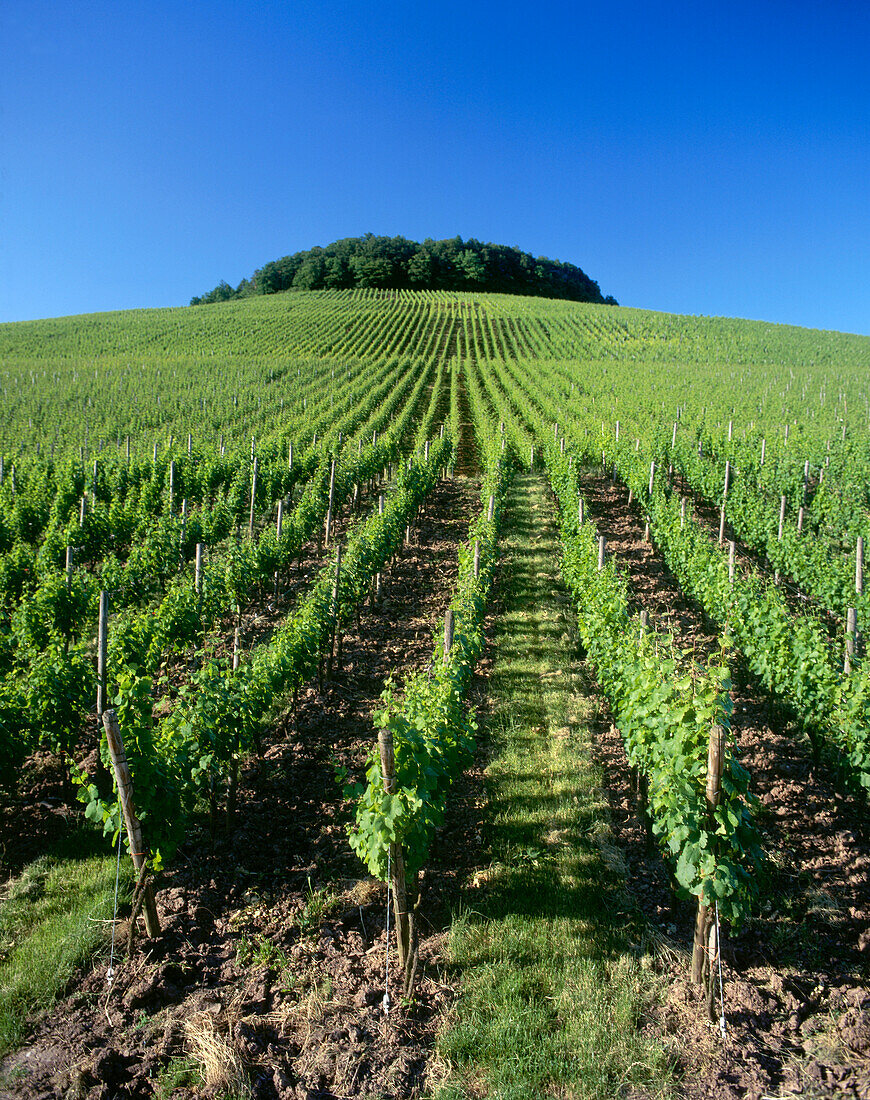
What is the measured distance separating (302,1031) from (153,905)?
149 cm

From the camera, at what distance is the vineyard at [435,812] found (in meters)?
3.96

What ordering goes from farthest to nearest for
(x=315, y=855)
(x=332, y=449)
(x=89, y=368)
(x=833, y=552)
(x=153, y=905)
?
1. (x=89, y=368)
2. (x=332, y=449)
3. (x=833, y=552)
4. (x=315, y=855)
5. (x=153, y=905)

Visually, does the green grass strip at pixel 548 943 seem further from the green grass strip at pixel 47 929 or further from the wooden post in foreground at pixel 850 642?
the wooden post in foreground at pixel 850 642

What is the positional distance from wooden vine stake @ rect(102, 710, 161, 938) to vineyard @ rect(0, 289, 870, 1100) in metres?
0.02

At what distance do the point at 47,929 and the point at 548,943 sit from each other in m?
3.91

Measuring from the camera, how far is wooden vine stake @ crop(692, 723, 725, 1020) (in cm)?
409

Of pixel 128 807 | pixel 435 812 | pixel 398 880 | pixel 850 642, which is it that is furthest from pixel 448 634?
pixel 850 642

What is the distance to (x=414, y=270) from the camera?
295 ft

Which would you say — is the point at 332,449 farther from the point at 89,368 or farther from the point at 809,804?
the point at 89,368

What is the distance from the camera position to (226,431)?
26688mm

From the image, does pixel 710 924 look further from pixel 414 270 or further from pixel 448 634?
pixel 414 270

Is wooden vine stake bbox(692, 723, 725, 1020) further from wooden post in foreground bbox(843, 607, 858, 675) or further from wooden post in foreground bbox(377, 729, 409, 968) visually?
wooden post in foreground bbox(843, 607, 858, 675)

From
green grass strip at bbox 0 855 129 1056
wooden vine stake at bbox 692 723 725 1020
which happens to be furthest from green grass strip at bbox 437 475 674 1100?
green grass strip at bbox 0 855 129 1056

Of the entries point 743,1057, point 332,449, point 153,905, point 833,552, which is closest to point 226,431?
point 332,449
